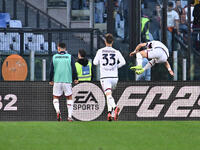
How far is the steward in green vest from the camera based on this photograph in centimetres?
1596

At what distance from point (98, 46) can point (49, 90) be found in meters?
3.08

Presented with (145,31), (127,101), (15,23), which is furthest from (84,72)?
(15,23)

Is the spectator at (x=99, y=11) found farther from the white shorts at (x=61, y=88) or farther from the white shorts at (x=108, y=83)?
the white shorts at (x=108, y=83)

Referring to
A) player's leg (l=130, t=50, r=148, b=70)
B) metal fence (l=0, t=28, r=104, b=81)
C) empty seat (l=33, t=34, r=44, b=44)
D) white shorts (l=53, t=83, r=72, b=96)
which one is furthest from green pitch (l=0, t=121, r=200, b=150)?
empty seat (l=33, t=34, r=44, b=44)

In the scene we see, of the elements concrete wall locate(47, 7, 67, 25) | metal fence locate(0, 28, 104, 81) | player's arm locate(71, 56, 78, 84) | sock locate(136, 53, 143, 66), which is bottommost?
player's arm locate(71, 56, 78, 84)

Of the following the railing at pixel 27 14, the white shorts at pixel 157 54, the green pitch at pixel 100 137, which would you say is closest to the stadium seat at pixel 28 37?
the railing at pixel 27 14

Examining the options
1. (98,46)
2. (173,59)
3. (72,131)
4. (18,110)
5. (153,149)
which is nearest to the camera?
(153,149)

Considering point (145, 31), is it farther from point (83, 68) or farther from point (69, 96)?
point (69, 96)

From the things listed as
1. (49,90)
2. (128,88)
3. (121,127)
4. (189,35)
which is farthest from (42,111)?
(189,35)

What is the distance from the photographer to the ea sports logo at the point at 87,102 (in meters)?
15.1

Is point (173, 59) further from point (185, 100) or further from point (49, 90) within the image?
point (49, 90)

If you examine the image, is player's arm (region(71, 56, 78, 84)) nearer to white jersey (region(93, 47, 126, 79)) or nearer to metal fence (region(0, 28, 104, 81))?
white jersey (region(93, 47, 126, 79))

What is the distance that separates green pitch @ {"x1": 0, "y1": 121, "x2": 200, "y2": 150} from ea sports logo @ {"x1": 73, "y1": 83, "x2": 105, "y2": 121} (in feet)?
6.11

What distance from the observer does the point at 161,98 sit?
15.2 metres
